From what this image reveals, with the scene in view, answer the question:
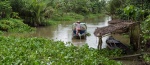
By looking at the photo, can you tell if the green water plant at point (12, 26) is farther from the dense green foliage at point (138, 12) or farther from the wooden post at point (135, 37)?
the wooden post at point (135, 37)

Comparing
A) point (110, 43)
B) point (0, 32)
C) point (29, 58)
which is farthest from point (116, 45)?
point (0, 32)

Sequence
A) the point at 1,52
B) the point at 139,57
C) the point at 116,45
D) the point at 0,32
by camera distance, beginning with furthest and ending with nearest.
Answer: the point at 0,32
the point at 116,45
the point at 139,57
the point at 1,52

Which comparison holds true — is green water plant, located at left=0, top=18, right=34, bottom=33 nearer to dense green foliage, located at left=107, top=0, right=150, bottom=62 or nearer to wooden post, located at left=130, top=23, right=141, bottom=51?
dense green foliage, located at left=107, top=0, right=150, bottom=62

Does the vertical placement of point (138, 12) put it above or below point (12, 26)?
above

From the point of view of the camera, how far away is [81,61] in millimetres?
7816

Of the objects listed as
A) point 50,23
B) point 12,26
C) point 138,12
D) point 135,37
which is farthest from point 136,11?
point 50,23

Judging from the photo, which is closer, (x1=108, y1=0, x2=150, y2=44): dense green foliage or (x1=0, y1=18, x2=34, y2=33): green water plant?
(x1=108, y1=0, x2=150, y2=44): dense green foliage

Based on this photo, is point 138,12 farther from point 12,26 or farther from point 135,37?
point 12,26

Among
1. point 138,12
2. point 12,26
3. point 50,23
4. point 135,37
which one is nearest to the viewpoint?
point 138,12

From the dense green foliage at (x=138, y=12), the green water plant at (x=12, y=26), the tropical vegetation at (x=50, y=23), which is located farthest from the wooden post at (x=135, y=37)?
the green water plant at (x=12, y=26)

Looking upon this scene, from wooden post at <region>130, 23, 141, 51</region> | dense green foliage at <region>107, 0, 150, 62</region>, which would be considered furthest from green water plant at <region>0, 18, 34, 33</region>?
wooden post at <region>130, 23, 141, 51</region>

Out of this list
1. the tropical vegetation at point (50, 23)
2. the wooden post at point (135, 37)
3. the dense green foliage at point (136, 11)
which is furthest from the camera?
the wooden post at point (135, 37)

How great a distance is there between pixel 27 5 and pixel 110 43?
39.2ft

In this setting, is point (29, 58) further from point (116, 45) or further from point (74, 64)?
point (116, 45)
